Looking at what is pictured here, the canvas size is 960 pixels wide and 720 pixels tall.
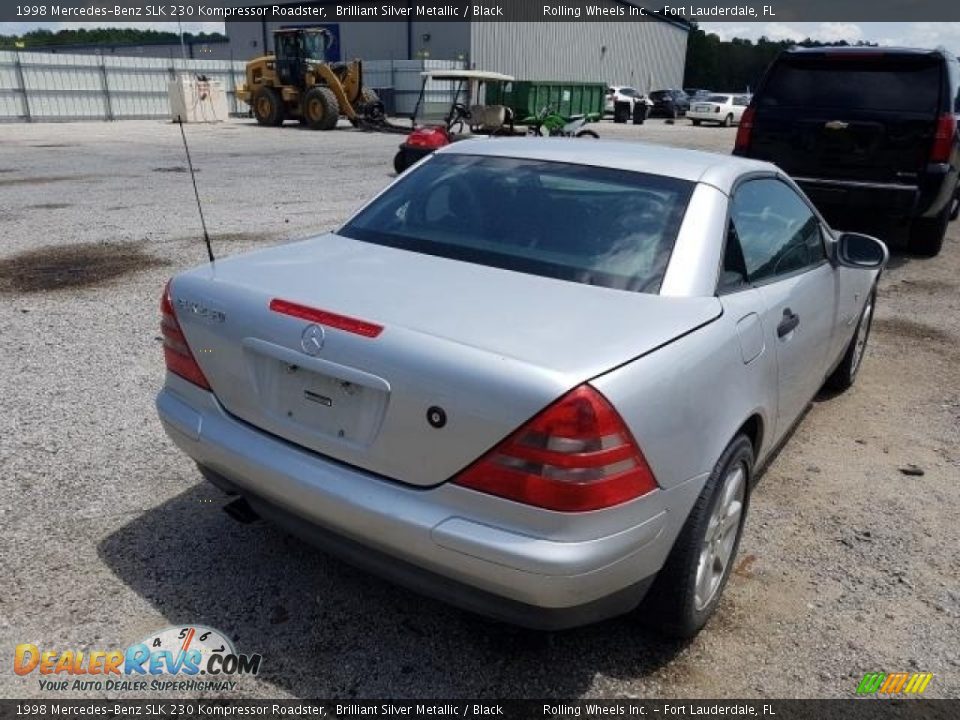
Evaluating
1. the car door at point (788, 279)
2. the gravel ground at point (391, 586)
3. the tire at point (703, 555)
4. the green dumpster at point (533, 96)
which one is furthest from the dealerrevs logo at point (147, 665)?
the green dumpster at point (533, 96)

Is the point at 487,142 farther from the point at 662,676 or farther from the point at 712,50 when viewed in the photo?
the point at 712,50

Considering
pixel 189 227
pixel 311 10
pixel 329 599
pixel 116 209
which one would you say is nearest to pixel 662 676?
pixel 329 599

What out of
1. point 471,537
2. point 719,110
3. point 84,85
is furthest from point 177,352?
point 719,110

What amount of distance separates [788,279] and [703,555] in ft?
4.25

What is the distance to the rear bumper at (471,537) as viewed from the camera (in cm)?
196

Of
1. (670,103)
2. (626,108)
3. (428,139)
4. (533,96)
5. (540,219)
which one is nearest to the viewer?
(540,219)

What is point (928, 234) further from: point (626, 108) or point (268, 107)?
point (626, 108)

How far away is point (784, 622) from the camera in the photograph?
8.96 feet

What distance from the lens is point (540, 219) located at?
288cm

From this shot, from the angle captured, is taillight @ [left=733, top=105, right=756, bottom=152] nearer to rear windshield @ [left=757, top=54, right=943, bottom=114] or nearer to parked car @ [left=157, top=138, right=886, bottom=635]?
rear windshield @ [left=757, top=54, right=943, bottom=114]

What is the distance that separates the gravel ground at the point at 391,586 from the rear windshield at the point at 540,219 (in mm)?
1244

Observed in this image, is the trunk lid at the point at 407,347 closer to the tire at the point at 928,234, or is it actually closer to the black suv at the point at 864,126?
the black suv at the point at 864,126

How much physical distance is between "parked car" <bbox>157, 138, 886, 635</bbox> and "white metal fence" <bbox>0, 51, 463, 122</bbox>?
92.5 feet

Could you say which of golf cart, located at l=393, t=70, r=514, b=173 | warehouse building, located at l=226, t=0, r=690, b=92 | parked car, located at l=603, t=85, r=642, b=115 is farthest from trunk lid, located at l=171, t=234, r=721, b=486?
warehouse building, located at l=226, t=0, r=690, b=92
